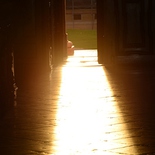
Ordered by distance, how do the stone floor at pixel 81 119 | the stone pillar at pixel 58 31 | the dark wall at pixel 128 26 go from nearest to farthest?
the stone floor at pixel 81 119 → the dark wall at pixel 128 26 → the stone pillar at pixel 58 31

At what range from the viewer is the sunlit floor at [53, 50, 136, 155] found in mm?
3619

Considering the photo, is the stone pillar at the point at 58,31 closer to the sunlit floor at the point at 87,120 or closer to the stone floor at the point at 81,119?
the stone floor at the point at 81,119

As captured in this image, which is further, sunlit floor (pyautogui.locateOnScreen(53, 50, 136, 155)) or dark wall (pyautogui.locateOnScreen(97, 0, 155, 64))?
dark wall (pyautogui.locateOnScreen(97, 0, 155, 64))

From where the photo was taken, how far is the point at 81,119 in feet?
15.6

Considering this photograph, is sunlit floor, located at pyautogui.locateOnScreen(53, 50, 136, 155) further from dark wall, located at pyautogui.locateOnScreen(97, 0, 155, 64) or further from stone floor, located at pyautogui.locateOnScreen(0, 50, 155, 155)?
dark wall, located at pyautogui.locateOnScreen(97, 0, 155, 64)

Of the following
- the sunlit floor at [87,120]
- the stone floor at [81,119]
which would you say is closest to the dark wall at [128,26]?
the stone floor at [81,119]

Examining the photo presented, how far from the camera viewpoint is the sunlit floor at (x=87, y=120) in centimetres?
362

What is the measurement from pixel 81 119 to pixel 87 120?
0.08 metres

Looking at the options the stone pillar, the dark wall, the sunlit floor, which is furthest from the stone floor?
the stone pillar

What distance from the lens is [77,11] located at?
45906 millimetres

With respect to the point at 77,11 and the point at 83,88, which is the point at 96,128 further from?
the point at 77,11

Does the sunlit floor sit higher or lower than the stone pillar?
lower

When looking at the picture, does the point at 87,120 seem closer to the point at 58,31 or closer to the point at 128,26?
the point at 128,26

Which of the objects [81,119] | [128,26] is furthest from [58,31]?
[81,119]
